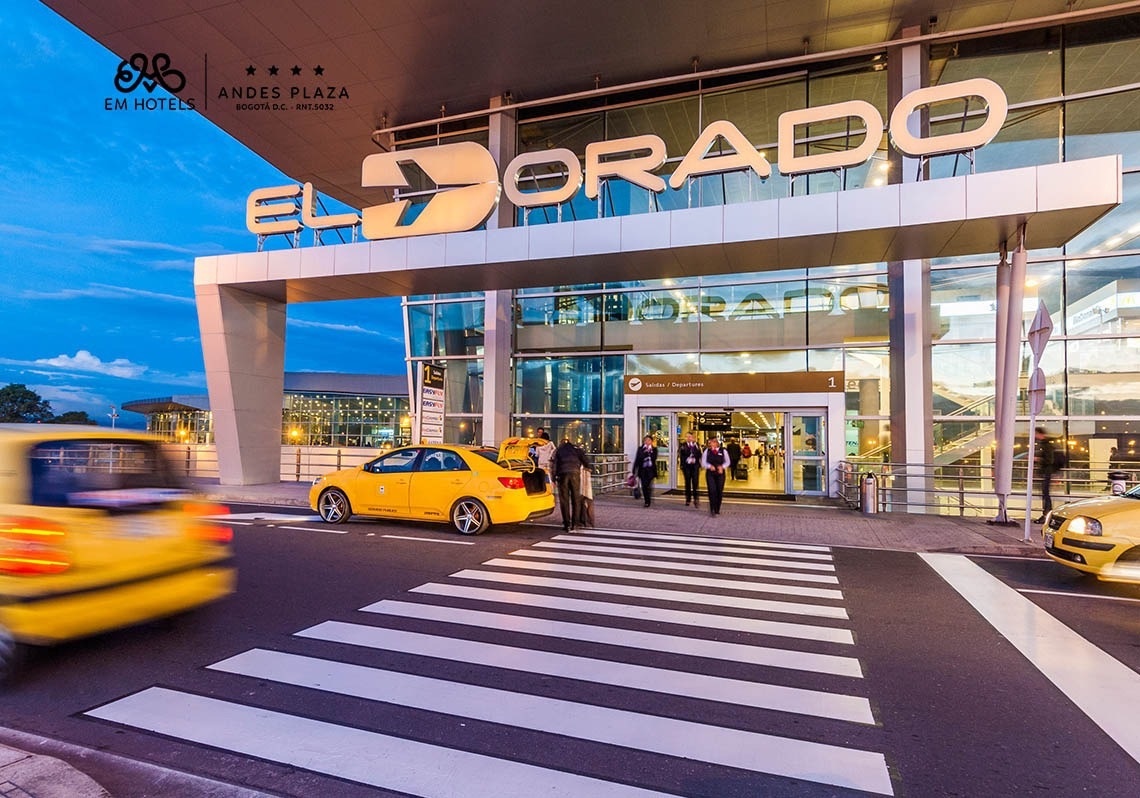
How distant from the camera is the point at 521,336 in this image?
2253 cm

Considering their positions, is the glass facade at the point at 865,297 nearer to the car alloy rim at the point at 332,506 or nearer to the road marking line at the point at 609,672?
the car alloy rim at the point at 332,506

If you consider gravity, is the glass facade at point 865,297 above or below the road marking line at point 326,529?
above

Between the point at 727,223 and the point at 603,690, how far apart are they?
1112 centimetres

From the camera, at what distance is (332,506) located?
463 inches

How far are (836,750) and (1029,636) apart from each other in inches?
136

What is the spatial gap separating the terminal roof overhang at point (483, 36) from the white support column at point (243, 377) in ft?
21.9

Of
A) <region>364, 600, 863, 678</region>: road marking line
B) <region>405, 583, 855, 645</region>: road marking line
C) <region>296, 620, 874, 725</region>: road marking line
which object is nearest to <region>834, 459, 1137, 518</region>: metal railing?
<region>405, 583, 855, 645</region>: road marking line

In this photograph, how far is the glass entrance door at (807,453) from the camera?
17.8m

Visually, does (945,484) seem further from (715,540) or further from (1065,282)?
(715,540)

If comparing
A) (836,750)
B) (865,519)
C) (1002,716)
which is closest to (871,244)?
(865,519)

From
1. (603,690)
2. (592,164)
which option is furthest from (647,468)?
(603,690)

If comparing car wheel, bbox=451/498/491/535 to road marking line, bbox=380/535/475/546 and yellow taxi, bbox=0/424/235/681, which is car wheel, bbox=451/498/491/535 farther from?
yellow taxi, bbox=0/424/235/681

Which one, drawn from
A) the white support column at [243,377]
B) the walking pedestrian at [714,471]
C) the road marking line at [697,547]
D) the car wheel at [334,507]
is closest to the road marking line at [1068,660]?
the road marking line at [697,547]

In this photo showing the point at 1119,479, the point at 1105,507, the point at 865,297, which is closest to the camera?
the point at 1105,507
